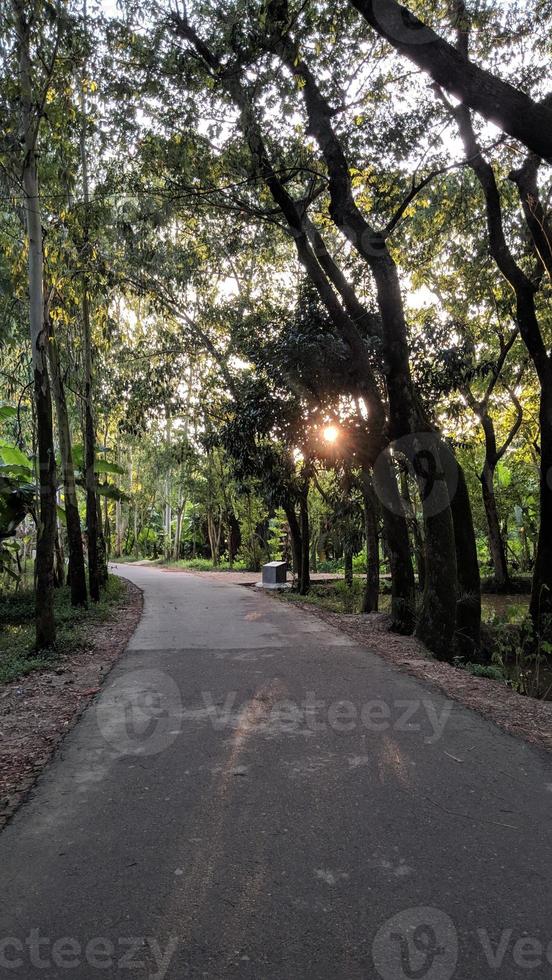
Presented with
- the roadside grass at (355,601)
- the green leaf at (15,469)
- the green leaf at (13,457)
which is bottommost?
the roadside grass at (355,601)

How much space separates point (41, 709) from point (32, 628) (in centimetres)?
626

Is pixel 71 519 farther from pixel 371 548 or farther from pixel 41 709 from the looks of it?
pixel 41 709

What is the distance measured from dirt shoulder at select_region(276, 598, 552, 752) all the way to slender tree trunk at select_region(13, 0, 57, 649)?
461 cm

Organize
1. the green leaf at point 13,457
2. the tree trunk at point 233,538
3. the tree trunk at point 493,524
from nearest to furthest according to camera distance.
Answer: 1. the green leaf at point 13,457
2. the tree trunk at point 493,524
3. the tree trunk at point 233,538

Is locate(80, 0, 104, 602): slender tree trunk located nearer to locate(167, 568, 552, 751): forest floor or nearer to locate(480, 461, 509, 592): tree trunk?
locate(167, 568, 552, 751): forest floor

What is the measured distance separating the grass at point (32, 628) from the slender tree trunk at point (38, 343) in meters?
0.36

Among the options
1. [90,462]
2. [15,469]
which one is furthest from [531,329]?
[15,469]

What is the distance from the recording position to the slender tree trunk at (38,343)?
812 centimetres

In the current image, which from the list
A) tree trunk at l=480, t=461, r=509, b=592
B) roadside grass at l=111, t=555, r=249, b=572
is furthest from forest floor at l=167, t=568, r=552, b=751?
roadside grass at l=111, t=555, r=249, b=572

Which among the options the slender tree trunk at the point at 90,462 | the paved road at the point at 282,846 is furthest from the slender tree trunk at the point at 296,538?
the paved road at the point at 282,846

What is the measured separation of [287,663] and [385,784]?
3870 millimetres

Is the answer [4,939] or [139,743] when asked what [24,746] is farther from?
[4,939]

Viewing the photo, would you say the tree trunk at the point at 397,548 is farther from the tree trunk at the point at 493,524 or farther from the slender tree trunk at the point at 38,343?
the tree trunk at the point at 493,524

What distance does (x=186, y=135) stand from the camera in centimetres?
1049
